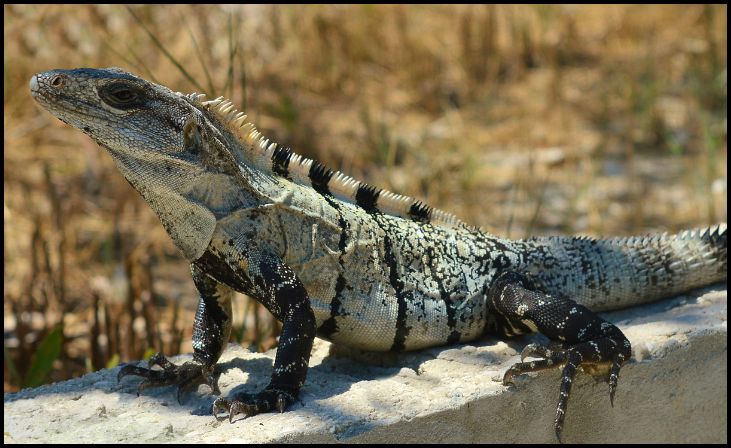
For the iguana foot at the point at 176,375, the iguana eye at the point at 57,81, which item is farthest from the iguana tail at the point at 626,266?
the iguana eye at the point at 57,81

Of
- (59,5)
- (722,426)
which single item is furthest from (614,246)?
(59,5)

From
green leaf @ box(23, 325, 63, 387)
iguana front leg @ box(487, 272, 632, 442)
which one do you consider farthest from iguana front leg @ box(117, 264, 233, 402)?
iguana front leg @ box(487, 272, 632, 442)

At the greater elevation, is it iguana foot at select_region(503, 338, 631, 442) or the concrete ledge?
iguana foot at select_region(503, 338, 631, 442)

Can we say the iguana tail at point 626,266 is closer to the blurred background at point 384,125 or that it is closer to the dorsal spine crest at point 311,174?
the dorsal spine crest at point 311,174

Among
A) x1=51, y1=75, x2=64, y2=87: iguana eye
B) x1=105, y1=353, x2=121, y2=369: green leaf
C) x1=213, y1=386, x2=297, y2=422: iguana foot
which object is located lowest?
x1=105, y1=353, x2=121, y2=369: green leaf

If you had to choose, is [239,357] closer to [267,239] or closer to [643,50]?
[267,239]

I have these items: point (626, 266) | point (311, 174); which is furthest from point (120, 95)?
point (626, 266)

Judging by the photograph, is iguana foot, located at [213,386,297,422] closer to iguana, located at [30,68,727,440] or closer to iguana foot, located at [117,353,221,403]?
iguana, located at [30,68,727,440]

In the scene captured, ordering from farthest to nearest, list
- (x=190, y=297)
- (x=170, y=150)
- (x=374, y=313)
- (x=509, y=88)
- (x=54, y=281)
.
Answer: (x=509, y=88) < (x=190, y=297) < (x=54, y=281) < (x=374, y=313) < (x=170, y=150)

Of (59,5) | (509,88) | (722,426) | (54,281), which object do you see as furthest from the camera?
(509,88)
